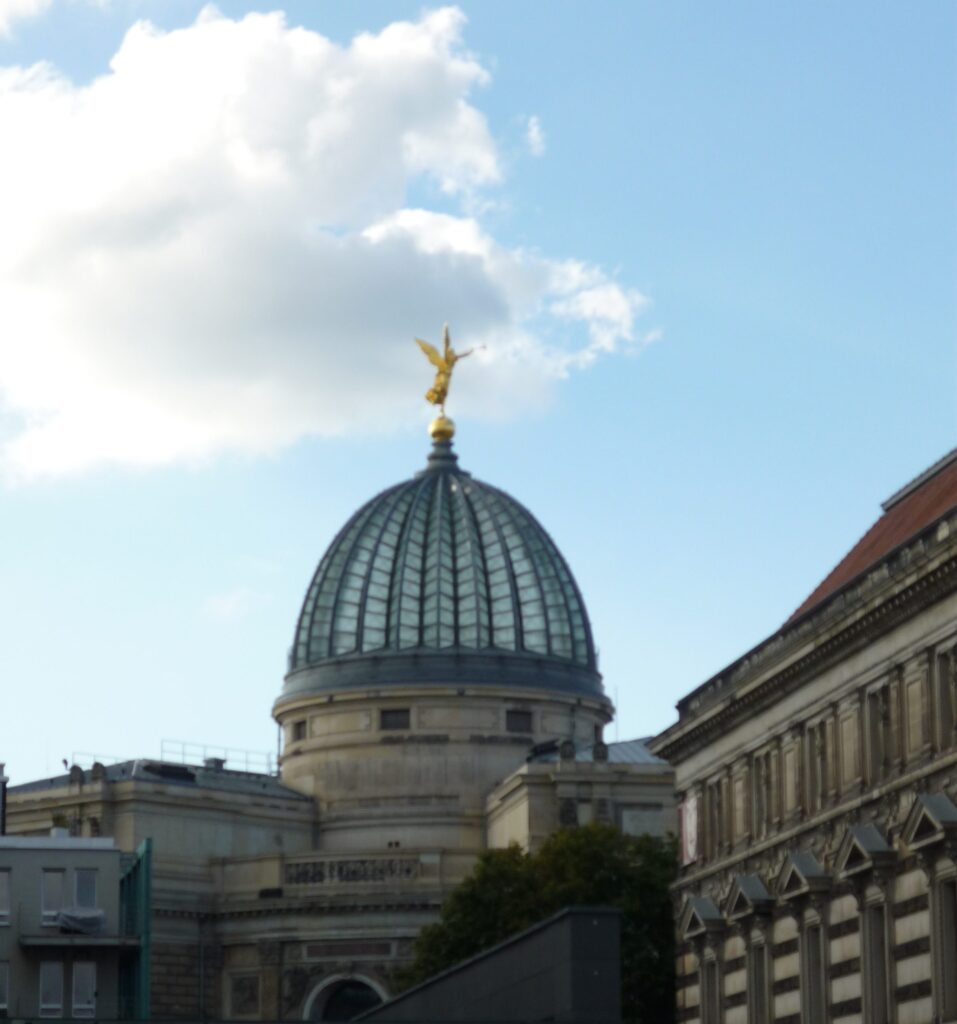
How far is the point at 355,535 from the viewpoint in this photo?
13012 cm

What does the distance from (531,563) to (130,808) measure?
2146 centimetres

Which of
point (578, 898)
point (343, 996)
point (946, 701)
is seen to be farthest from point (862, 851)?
point (343, 996)

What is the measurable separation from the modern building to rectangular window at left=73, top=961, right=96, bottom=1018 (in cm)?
2

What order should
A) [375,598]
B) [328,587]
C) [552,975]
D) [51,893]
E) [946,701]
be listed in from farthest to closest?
[328,587] → [375,598] → [51,893] → [946,701] → [552,975]

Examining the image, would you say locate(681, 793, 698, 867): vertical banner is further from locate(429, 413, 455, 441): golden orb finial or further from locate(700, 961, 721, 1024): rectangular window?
locate(429, 413, 455, 441): golden orb finial

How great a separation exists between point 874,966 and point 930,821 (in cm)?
417

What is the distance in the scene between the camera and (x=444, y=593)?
127750 millimetres

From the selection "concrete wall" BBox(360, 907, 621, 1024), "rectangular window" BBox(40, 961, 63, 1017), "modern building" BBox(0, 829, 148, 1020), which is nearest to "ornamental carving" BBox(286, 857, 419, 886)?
"modern building" BBox(0, 829, 148, 1020)

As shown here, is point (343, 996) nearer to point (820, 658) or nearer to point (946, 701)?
point (820, 658)

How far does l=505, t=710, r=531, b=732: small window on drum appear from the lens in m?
125

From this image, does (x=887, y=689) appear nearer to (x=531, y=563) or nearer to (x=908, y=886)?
(x=908, y=886)

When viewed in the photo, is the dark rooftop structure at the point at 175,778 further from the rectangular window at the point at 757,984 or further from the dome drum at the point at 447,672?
the rectangular window at the point at 757,984

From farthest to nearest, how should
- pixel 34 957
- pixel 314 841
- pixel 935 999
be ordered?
pixel 314 841
pixel 34 957
pixel 935 999

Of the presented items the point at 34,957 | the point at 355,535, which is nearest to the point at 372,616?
the point at 355,535
